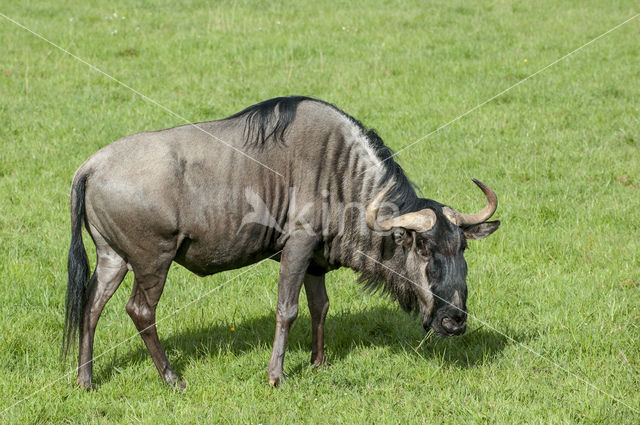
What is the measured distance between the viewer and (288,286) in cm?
589

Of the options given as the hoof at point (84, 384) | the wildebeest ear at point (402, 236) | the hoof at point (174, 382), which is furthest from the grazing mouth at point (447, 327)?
the hoof at point (84, 384)

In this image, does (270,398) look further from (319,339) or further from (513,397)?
(513,397)

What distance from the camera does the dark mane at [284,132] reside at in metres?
5.95

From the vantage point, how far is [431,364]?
5973mm

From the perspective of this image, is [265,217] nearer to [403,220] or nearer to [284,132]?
[284,132]

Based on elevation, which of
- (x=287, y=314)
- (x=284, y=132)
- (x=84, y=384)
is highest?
(x=284, y=132)

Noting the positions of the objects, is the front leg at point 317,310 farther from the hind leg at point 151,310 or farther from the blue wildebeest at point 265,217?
the hind leg at point 151,310

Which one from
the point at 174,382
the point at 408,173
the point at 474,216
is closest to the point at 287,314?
the point at 174,382

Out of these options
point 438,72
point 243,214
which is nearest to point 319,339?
point 243,214

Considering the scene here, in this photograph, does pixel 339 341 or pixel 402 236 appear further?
pixel 339 341

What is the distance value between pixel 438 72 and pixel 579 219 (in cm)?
539

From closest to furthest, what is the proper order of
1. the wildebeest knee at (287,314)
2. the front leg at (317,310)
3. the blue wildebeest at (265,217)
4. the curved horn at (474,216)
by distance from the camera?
the blue wildebeest at (265,217), the curved horn at (474,216), the wildebeest knee at (287,314), the front leg at (317,310)

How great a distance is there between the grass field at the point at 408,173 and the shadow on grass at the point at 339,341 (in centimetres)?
2

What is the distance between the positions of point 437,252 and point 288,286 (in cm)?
121
